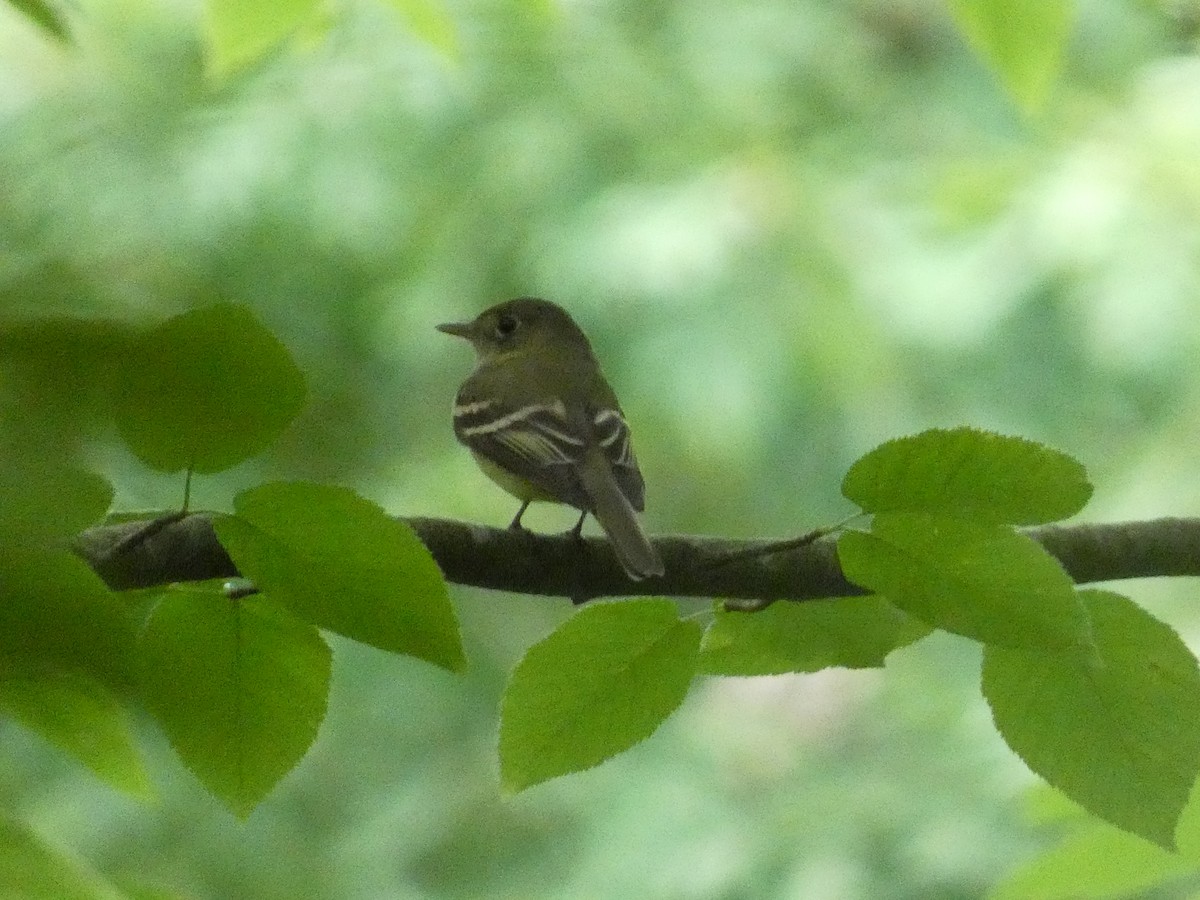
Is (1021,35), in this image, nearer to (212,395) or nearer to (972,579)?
(972,579)

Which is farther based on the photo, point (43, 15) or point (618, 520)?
point (618, 520)

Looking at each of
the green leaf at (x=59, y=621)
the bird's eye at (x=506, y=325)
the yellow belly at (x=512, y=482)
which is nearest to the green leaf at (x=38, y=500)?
the green leaf at (x=59, y=621)

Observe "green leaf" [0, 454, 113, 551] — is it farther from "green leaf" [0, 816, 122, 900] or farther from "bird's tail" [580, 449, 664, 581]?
"bird's tail" [580, 449, 664, 581]

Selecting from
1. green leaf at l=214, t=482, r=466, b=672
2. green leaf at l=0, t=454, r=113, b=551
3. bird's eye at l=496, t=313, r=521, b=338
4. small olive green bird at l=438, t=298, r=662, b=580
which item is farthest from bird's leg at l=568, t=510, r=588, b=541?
bird's eye at l=496, t=313, r=521, b=338

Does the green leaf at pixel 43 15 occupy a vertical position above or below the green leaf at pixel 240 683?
above

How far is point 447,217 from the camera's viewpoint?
13.1 ft

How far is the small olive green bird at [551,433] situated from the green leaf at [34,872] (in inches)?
36.9

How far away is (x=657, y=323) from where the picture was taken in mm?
3816

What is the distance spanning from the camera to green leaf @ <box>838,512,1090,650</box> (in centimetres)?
51

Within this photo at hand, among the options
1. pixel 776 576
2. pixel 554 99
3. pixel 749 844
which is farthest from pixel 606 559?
pixel 554 99

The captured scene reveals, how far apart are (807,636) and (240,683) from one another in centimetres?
24

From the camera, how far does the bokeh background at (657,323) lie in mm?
3324

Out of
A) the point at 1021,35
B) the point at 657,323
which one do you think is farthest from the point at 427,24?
the point at 657,323

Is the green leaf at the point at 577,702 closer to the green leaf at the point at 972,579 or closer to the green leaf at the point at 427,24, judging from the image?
the green leaf at the point at 972,579
